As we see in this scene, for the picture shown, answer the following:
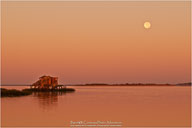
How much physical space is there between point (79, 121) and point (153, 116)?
767 centimetres


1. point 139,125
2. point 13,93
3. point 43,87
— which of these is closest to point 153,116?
point 139,125

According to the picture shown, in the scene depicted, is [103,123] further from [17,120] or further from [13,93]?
[13,93]

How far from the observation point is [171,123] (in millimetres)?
24422

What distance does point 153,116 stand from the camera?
28047 mm

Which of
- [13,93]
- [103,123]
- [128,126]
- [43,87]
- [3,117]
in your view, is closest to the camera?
[128,126]

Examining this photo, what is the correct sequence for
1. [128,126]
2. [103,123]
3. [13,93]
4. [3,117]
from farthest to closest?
[13,93] → [3,117] → [103,123] → [128,126]

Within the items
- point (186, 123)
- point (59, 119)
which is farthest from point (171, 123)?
point (59, 119)

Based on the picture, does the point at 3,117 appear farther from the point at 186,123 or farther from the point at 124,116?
the point at 186,123

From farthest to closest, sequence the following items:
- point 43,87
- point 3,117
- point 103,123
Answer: point 43,87
point 3,117
point 103,123

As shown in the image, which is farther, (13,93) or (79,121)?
(13,93)

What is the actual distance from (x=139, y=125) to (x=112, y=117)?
446 cm

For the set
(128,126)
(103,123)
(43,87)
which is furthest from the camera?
(43,87)

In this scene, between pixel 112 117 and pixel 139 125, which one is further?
pixel 112 117

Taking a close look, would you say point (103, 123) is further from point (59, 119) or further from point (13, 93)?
point (13, 93)
